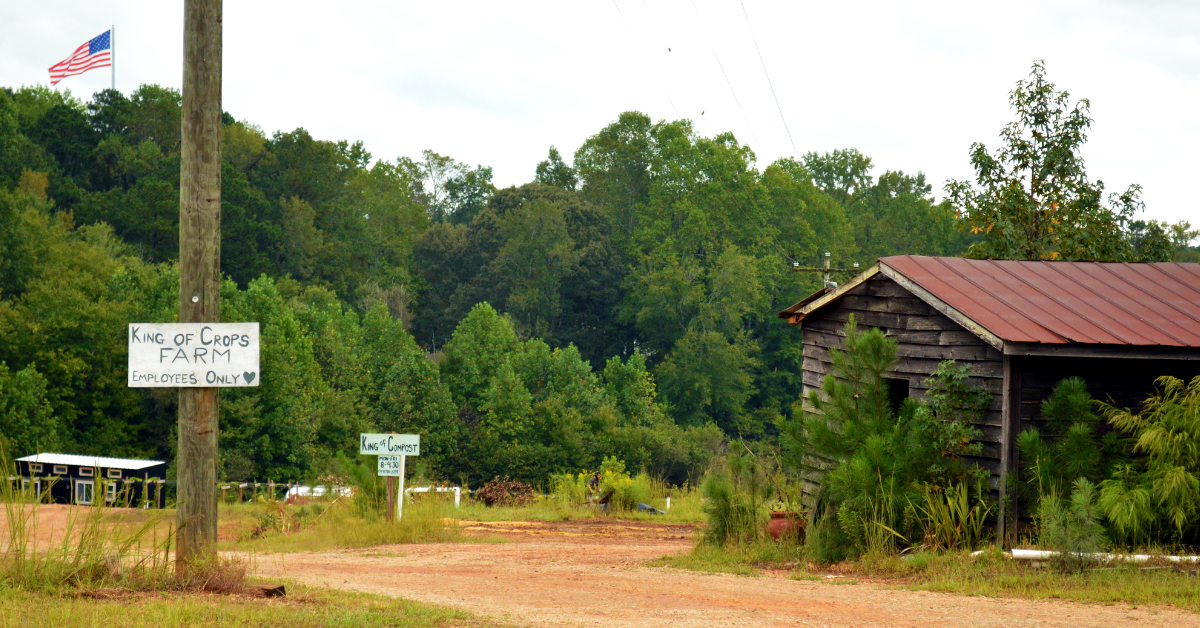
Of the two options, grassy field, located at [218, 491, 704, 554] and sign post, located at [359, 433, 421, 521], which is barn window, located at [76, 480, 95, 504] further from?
sign post, located at [359, 433, 421, 521]

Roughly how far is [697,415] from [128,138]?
34.9m

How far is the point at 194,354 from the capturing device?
726 centimetres

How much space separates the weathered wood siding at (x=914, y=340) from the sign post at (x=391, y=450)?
5.73 meters

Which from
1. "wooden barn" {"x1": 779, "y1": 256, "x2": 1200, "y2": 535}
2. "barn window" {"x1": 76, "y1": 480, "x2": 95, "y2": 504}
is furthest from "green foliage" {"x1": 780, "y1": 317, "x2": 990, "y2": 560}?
"barn window" {"x1": 76, "y1": 480, "x2": 95, "y2": 504}

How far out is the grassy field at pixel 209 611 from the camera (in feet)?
19.8

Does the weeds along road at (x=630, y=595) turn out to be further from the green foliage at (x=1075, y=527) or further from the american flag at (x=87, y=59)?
the american flag at (x=87, y=59)

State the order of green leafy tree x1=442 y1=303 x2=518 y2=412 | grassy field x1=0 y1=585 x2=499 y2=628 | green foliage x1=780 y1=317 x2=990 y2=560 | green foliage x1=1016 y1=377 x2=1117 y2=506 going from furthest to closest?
green leafy tree x1=442 y1=303 x2=518 y2=412, green foliage x1=780 y1=317 x2=990 y2=560, green foliage x1=1016 y1=377 x2=1117 y2=506, grassy field x1=0 y1=585 x2=499 y2=628

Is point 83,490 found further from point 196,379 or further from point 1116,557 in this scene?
point 1116,557

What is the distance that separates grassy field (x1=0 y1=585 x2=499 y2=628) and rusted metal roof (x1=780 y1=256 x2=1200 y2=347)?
254 inches

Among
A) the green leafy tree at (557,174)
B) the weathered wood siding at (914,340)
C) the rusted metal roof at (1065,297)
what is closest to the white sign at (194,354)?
the rusted metal roof at (1065,297)

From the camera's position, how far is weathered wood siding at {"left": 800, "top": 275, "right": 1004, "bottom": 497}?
35.2ft

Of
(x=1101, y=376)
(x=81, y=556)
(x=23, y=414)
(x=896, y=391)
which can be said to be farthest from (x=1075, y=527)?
(x=23, y=414)

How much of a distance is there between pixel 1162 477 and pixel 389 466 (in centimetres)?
974

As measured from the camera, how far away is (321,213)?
60875 mm
